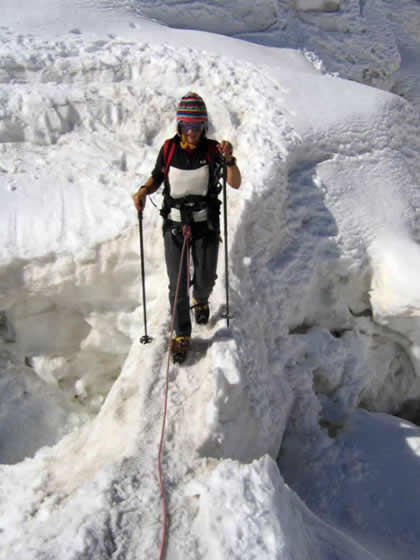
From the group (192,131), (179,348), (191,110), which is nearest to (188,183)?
(192,131)

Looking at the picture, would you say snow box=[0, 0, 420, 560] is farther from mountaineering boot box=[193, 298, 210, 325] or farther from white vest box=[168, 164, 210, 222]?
white vest box=[168, 164, 210, 222]

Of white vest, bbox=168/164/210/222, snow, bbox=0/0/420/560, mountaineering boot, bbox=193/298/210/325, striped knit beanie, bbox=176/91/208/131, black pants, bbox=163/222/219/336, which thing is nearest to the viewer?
snow, bbox=0/0/420/560

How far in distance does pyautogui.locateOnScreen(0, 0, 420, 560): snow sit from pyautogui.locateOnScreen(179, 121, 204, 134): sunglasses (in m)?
1.50

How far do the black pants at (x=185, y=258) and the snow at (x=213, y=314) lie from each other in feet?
1.09

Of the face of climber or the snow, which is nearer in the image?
the snow

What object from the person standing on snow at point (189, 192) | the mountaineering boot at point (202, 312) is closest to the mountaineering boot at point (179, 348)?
the person standing on snow at point (189, 192)

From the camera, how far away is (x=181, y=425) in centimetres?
310

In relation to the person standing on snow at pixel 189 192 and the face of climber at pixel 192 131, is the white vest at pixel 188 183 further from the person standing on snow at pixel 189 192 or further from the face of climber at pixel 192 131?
the face of climber at pixel 192 131

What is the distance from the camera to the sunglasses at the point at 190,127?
3141 millimetres

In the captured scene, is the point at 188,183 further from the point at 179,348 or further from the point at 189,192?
the point at 179,348

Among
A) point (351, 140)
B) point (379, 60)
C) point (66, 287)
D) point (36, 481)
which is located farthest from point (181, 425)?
point (379, 60)

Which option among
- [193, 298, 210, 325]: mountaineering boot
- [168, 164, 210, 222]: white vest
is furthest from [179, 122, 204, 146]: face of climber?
[193, 298, 210, 325]: mountaineering boot

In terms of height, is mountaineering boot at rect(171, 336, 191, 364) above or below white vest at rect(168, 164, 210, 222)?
A: below

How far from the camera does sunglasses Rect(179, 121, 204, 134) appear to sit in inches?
124
